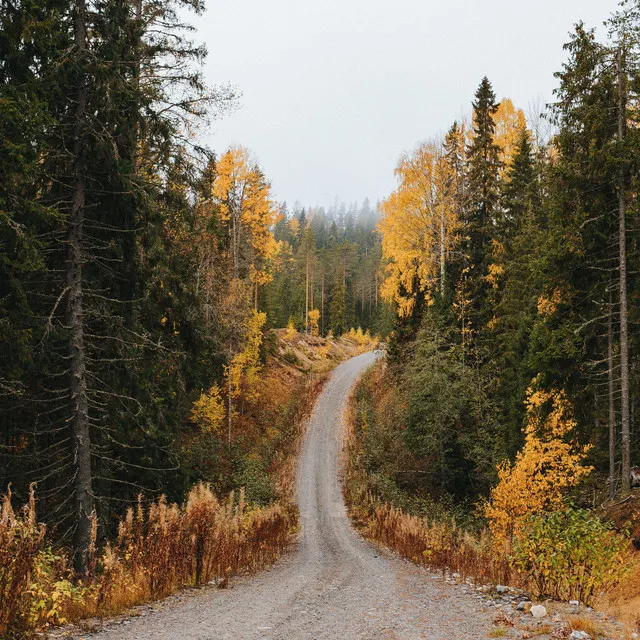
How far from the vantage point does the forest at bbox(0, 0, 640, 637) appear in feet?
26.2

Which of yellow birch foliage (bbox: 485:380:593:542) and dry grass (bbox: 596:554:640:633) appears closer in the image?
dry grass (bbox: 596:554:640:633)

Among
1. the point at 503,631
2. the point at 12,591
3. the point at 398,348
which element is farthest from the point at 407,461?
the point at 12,591

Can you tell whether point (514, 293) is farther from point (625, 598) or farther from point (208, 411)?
point (208, 411)

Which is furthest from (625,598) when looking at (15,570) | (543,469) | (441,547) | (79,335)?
(79,335)

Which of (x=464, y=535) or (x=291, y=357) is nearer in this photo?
(x=464, y=535)

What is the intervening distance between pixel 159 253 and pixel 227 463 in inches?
538

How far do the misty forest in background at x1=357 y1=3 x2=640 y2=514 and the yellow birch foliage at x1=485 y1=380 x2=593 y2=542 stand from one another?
23 cm

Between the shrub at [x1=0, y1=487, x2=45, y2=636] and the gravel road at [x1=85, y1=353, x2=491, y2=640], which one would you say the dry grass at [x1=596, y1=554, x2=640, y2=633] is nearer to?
the gravel road at [x1=85, y1=353, x2=491, y2=640]

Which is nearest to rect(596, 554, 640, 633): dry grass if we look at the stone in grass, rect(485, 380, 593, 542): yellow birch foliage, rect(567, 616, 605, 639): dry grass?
the stone in grass

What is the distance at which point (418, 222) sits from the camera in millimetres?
25703

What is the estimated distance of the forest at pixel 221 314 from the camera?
797cm

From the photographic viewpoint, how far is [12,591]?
4207mm

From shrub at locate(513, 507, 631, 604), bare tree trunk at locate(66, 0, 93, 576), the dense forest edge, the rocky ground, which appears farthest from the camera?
the dense forest edge

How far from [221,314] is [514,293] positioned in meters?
13.1
